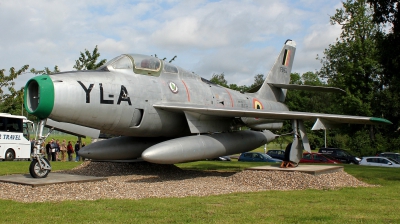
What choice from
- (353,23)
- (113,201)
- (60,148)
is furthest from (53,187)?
(353,23)

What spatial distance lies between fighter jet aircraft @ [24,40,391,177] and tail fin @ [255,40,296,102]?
3.05 m

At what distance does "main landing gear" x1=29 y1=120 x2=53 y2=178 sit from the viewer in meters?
10.3

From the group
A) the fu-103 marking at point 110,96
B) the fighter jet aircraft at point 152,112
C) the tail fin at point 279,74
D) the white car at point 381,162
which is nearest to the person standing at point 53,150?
the fighter jet aircraft at point 152,112

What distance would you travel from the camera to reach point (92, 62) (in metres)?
24.2

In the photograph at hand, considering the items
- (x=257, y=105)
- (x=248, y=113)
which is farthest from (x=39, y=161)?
(x=257, y=105)

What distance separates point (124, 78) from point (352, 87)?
34801 millimetres

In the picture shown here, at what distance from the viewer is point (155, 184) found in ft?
38.2

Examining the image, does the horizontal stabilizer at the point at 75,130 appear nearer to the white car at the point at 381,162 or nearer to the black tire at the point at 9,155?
Answer: the black tire at the point at 9,155

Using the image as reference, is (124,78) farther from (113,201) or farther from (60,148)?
(60,148)

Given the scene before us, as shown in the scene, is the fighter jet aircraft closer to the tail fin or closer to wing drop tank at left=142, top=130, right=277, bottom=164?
wing drop tank at left=142, top=130, right=277, bottom=164

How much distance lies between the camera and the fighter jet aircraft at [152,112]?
10445mm

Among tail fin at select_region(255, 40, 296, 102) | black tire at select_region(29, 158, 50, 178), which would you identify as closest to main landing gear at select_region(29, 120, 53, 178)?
black tire at select_region(29, 158, 50, 178)

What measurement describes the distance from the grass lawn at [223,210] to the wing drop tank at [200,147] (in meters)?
2.20

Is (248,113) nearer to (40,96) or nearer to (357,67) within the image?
(40,96)
